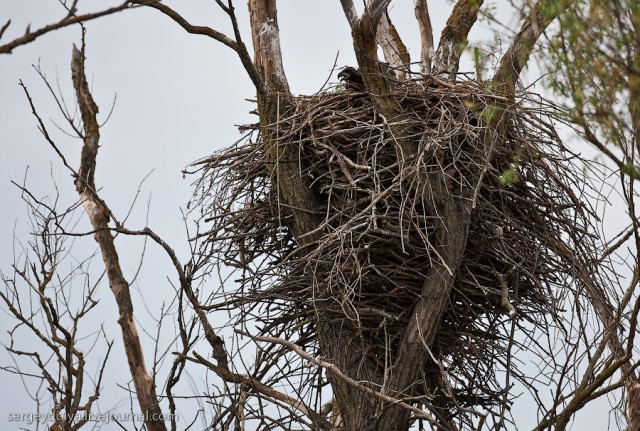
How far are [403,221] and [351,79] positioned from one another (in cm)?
85

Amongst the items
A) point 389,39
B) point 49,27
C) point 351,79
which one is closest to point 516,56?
point 351,79

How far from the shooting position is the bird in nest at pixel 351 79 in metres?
4.53

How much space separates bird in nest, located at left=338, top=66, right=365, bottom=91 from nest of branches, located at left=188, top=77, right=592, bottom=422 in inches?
2.3

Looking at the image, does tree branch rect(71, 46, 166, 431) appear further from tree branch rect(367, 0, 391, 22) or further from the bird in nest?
tree branch rect(367, 0, 391, 22)

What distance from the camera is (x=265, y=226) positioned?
4645 millimetres

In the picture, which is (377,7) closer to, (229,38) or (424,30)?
(229,38)

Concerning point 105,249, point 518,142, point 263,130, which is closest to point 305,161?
point 263,130

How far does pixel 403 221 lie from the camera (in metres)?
4.18

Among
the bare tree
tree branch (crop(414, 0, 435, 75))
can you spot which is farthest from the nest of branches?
tree branch (crop(414, 0, 435, 75))

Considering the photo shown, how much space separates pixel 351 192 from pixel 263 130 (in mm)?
616

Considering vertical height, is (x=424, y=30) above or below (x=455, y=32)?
above

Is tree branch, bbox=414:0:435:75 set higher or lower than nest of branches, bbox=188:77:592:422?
higher

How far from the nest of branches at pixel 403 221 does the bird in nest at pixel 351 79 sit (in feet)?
0.19

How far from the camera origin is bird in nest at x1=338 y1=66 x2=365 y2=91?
14.9 feet
